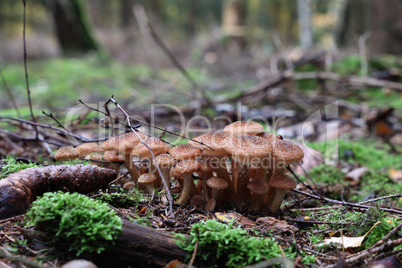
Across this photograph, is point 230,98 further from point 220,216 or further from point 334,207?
point 220,216

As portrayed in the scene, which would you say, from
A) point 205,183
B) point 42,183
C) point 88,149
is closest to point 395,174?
point 205,183

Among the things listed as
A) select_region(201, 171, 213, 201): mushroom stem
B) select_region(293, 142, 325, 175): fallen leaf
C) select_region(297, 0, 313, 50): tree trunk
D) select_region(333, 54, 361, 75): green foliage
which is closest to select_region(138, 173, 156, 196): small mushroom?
select_region(201, 171, 213, 201): mushroom stem

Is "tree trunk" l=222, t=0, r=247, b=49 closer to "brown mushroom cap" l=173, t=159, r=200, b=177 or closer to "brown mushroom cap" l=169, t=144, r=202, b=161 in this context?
"brown mushroom cap" l=169, t=144, r=202, b=161

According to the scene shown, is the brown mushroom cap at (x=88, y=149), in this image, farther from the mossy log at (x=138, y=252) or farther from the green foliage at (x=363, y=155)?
the green foliage at (x=363, y=155)

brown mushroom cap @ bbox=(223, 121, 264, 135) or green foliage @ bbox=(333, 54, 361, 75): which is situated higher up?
green foliage @ bbox=(333, 54, 361, 75)

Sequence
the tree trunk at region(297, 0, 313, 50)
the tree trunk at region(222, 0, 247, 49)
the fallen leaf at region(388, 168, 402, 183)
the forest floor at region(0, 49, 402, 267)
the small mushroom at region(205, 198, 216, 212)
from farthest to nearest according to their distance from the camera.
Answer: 1. the tree trunk at region(222, 0, 247, 49)
2. the tree trunk at region(297, 0, 313, 50)
3. the fallen leaf at region(388, 168, 402, 183)
4. the small mushroom at region(205, 198, 216, 212)
5. the forest floor at region(0, 49, 402, 267)

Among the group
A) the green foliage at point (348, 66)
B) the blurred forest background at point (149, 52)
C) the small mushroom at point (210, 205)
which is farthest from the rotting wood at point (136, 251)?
the green foliage at point (348, 66)
